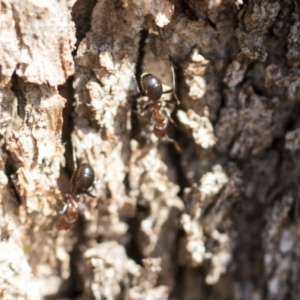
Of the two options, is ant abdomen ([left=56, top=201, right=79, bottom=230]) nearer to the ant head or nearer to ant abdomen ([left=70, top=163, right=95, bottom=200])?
ant abdomen ([left=70, top=163, right=95, bottom=200])

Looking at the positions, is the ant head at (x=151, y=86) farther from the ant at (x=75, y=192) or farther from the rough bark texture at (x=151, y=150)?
the ant at (x=75, y=192)

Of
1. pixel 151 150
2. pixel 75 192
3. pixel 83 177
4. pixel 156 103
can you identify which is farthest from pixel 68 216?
pixel 156 103

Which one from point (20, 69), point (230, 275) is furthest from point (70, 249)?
point (20, 69)

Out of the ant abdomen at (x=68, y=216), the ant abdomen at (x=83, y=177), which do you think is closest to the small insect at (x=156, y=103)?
the ant abdomen at (x=83, y=177)

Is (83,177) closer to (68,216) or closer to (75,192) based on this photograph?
(75,192)

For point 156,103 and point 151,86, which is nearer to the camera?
point 151,86

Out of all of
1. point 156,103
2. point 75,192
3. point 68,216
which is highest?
point 156,103
